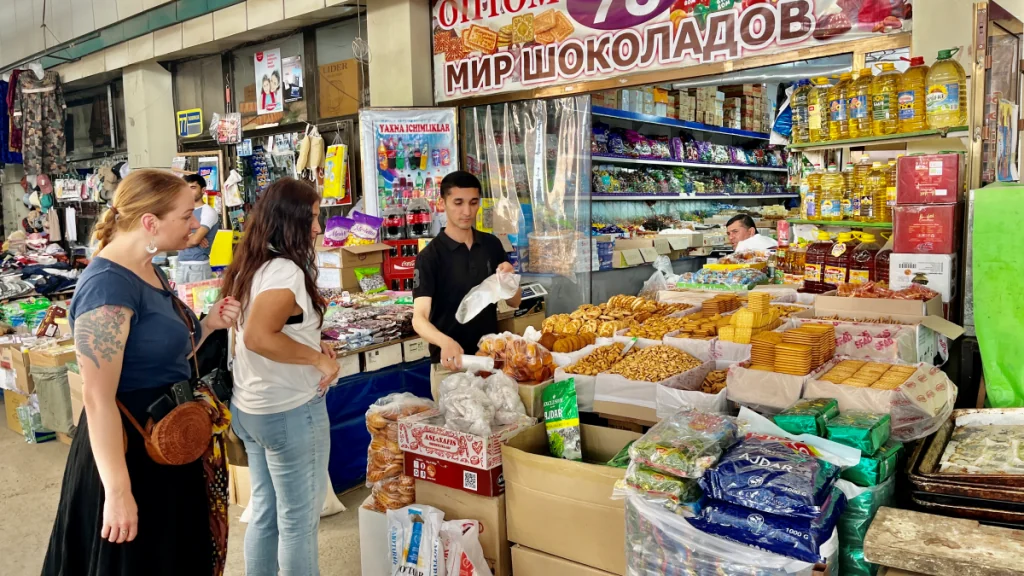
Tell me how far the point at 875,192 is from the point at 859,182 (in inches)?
4.7

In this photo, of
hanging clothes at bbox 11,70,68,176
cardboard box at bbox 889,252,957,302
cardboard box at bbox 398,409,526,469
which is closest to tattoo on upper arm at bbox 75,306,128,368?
cardboard box at bbox 398,409,526,469

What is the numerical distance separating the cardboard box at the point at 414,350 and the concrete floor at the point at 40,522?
2.74 ft

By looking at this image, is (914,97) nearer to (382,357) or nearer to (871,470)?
(871,470)

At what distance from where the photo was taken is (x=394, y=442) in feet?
8.57

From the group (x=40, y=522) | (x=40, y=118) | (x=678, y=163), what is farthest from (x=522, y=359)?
(x=40, y=118)

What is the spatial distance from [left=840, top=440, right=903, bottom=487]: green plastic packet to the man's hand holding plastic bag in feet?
5.41

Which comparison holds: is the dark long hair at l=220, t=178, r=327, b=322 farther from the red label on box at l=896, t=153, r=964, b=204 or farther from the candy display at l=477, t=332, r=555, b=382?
the red label on box at l=896, t=153, r=964, b=204

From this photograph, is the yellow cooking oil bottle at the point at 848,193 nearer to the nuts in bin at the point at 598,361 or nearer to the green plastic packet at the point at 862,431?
the nuts in bin at the point at 598,361

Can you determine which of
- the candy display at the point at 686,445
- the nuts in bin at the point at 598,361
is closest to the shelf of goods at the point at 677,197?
the nuts in bin at the point at 598,361

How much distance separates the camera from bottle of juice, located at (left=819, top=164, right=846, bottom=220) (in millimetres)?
3857

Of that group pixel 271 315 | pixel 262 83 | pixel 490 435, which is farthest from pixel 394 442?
pixel 262 83

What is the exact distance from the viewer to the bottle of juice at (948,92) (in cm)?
309

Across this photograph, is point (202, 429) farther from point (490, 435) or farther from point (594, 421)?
point (594, 421)

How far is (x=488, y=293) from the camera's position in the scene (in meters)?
3.15
